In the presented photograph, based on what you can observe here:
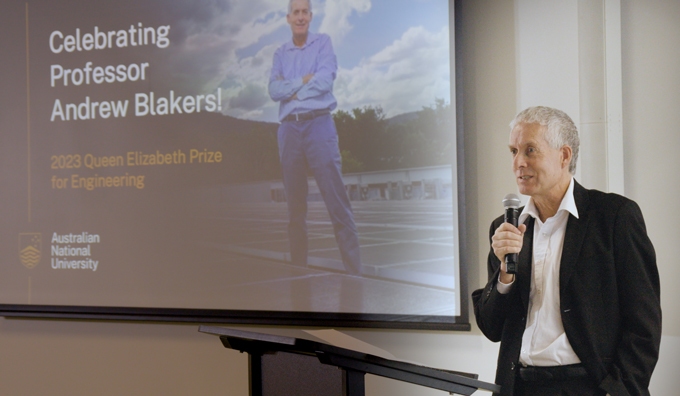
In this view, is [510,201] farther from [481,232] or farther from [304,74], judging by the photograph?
[304,74]

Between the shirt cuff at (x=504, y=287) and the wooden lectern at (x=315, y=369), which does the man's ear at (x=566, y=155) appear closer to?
the shirt cuff at (x=504, y=287)

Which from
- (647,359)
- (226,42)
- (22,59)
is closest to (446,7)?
(226,42)

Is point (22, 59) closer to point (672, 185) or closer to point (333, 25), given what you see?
point (333, 25)

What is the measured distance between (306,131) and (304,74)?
29cm

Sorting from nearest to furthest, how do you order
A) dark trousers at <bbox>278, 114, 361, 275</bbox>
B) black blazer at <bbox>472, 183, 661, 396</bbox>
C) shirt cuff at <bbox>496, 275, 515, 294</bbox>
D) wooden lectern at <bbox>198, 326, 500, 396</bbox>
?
wooden lectern at <bbox>198, 326, 500, 396</bbox> → black blazer at <bbox>472, 183, 661, 396</bbox> → shirt cuff at <bbox>496, 275, 515, 294</bbox> → dark trousers at <bbox>278, 114, 361, 275</bbox>

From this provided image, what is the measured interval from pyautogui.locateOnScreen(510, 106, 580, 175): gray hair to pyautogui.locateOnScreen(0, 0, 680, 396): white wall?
23.8 inches

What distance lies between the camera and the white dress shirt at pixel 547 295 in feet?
6.54

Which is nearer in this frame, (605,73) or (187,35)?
(605,73)

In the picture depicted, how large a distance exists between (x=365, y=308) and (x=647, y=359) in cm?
140

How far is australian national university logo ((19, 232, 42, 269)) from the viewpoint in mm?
3680

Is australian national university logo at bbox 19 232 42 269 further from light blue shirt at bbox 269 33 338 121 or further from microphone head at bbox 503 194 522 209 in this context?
microphone head at bbox 503 194 522 209

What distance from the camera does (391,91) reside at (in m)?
3.04

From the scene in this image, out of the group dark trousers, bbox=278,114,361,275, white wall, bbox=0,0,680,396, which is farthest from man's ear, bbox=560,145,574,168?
dark trousers, bbox=278,114,361,275

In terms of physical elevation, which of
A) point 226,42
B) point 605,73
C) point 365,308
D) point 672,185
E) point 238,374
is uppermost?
point 226,42
